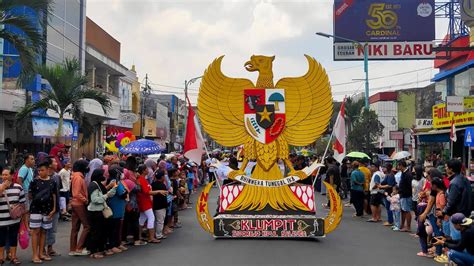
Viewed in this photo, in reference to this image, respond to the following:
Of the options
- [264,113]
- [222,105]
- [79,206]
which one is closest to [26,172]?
[79,206]

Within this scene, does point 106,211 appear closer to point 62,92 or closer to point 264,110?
point 264,110

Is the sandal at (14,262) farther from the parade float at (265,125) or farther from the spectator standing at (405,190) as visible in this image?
the spectator standing at (405,190)

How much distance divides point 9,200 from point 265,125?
5.49 m

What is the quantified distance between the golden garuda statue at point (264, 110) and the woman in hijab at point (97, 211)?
3078mm

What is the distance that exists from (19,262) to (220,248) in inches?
139

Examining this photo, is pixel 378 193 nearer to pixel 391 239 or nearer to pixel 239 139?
pixel 391 239

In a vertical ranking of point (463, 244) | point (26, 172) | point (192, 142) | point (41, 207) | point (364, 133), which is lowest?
point (463, 244)

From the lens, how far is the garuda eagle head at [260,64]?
11.5m

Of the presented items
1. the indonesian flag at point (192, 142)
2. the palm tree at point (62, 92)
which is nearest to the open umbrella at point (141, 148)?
the palm tree at point (62, 92)

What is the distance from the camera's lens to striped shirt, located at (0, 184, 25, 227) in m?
7.89

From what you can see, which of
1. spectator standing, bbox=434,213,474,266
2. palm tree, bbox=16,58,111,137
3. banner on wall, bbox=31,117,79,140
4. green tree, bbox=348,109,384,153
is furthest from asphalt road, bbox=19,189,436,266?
green tree, bbox=348,109,384,153

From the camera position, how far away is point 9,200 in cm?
798

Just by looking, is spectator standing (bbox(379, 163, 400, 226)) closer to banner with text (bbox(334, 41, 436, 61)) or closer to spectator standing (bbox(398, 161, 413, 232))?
spectator standing (bbox(398, 161, 413, 232))

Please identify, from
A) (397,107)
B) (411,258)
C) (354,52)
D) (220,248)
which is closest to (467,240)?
(411,258)
